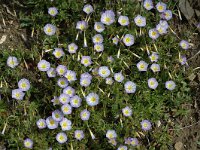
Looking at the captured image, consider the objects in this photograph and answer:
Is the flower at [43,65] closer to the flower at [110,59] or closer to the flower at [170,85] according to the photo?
the flower at [110,59]

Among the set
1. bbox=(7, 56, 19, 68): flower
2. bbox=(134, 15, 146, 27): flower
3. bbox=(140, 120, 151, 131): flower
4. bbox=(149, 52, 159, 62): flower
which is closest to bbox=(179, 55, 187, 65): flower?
bbox=(149, 52, 159, 62): flower

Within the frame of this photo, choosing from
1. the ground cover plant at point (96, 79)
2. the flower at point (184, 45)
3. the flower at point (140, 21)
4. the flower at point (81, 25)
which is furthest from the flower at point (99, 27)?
the flower at point (184, 45)

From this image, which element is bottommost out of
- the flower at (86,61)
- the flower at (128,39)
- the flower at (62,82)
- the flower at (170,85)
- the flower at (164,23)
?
the flower at (170,85)

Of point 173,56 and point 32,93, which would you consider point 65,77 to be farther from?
point 173,56

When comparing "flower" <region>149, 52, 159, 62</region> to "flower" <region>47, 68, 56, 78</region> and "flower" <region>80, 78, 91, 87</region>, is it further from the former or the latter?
"flower" <region>47, 68, 56, 78</region>

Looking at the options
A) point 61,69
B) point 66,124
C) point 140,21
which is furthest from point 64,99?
point 140,21

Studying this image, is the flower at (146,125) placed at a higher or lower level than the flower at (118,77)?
lower

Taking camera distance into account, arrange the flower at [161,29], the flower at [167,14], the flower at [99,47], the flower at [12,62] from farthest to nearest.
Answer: the flower at [167,14] → the flower at [161,29] → the flower at [99,47] → the flower at [12,62]
